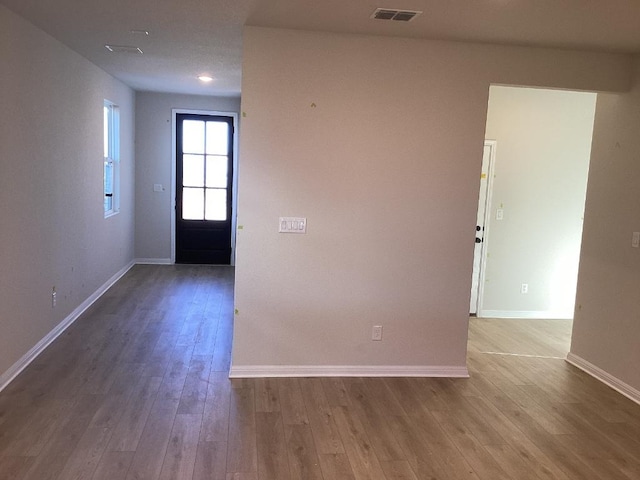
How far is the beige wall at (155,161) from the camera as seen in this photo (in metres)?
7.59

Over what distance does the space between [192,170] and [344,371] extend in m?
4.97

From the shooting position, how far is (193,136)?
7.82m

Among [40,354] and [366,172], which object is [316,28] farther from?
[40,354]

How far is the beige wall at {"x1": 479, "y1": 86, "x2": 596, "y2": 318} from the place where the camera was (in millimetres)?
5547

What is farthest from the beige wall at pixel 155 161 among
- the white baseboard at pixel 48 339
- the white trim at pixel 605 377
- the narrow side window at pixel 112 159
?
the white trim at pixel 605 377

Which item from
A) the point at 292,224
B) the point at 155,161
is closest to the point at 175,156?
the point at 155,161

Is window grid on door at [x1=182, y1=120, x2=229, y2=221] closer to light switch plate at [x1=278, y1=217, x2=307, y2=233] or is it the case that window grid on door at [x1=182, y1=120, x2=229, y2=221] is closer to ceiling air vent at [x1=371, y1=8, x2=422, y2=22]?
light switch plate at [x1=278, y1=217, x2=307, y2=233]

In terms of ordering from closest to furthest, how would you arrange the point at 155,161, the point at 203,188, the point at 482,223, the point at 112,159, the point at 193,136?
the point at 482,223
the point at 112,159
the point at 155,161
the point at 193,136
the point at 203,188

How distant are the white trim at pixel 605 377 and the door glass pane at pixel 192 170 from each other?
5.57m

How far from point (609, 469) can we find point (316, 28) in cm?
308

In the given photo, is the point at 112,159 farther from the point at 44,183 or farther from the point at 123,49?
the point at 44,183

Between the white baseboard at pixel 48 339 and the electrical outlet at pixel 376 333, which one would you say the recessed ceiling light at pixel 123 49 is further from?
the electrical outlet at pixel 376 333

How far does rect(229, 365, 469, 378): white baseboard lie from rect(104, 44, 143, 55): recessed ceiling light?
278 cm

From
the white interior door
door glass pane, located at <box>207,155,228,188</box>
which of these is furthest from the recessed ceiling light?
the white interior door
